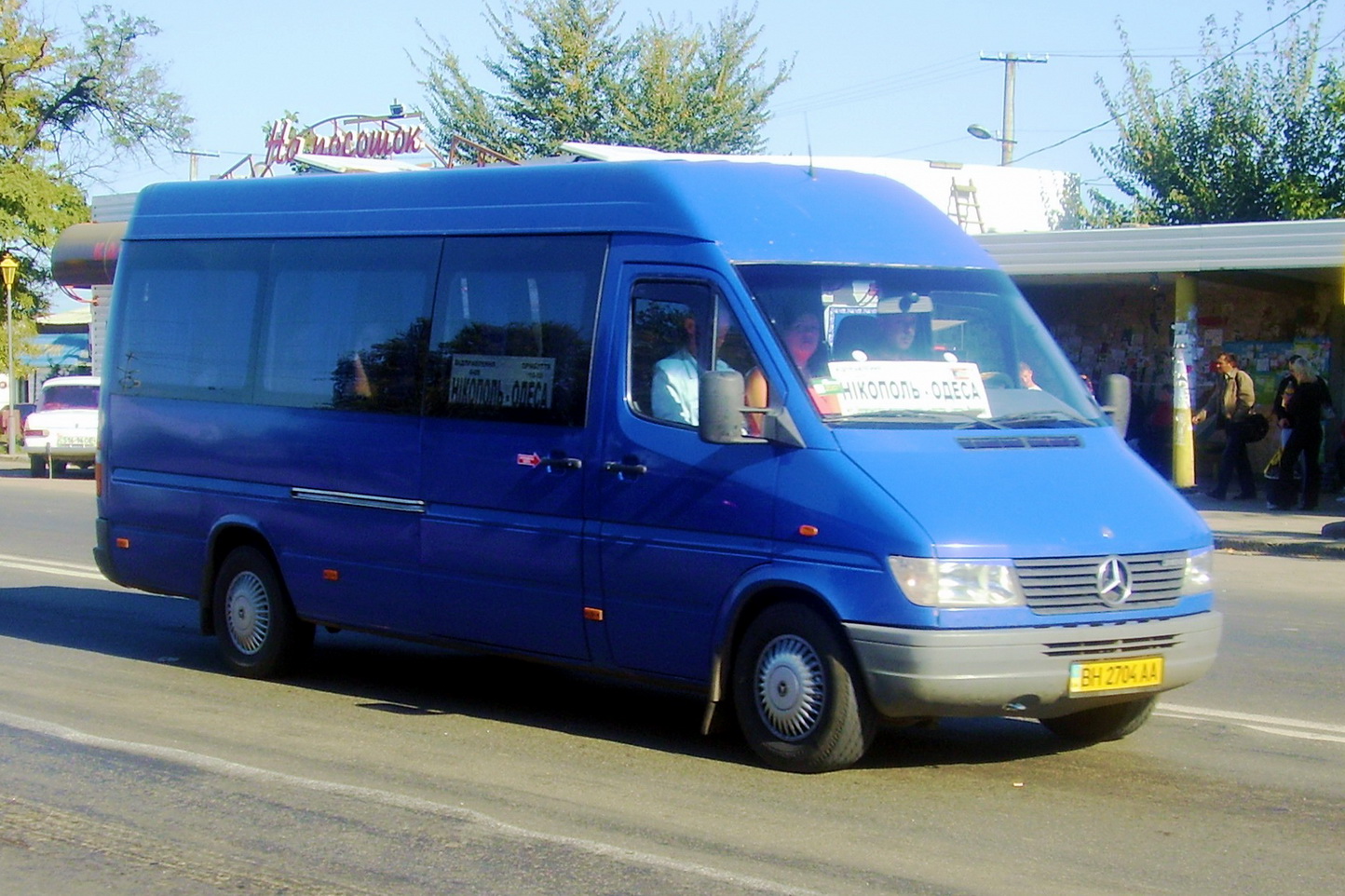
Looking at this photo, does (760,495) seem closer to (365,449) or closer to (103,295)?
(365,449)

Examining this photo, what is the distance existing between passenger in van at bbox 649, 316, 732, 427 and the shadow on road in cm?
155

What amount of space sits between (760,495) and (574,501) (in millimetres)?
1155

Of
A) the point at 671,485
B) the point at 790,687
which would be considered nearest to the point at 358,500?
the point at 671,485

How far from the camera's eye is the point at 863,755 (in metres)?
7.71

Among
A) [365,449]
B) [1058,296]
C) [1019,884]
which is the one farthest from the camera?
[1058,296]

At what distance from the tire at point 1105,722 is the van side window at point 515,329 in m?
2.67

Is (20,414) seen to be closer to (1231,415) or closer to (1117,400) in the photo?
(1231,415)

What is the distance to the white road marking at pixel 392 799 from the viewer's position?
18.9ft

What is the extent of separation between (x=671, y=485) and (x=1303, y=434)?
15156mm

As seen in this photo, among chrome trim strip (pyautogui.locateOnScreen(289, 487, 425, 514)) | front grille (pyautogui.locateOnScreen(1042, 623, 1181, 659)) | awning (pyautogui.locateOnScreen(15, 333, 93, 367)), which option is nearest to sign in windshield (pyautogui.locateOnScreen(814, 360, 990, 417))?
front grille (pyautogui.locateOnScreen(1042, 623, 1181, 659))

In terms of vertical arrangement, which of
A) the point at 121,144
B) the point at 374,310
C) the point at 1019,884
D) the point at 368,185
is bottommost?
the point at 1019,884

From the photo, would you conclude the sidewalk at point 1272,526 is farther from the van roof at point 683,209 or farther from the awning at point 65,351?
the awning at point 65,351

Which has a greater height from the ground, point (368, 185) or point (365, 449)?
point (368, 185)

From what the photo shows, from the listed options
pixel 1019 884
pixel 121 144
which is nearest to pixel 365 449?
pixel 1019 884
